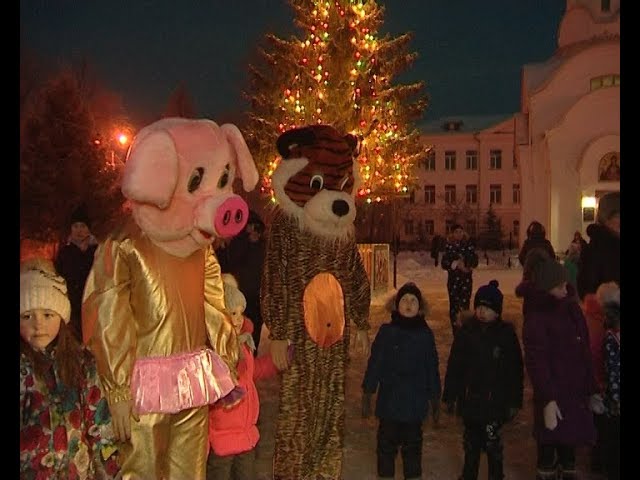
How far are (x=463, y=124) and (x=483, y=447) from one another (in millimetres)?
37905

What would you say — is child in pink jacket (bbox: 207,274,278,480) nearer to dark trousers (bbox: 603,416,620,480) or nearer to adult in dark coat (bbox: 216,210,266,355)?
dark trousers (bbox: 603,416,620,480)

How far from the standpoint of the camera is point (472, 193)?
38.0 m

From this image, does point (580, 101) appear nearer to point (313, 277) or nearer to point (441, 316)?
point (441, 316)

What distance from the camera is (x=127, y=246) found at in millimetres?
3508

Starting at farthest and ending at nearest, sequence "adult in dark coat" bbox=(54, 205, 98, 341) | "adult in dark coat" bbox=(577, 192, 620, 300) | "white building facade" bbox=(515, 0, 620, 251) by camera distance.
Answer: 1. "white building facade" bbox=(515, 0, 620, 251)
2. "adult in dark coat" bbox=(54, 205, 98, 341)
3. "adult in dark coat" bbox=(577, 192, 620, 300)

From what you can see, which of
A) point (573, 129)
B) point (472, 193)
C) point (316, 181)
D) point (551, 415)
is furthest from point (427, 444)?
point (472, 193)

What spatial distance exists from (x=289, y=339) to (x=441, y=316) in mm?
8558

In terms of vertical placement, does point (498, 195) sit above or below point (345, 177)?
above

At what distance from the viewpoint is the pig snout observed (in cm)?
354

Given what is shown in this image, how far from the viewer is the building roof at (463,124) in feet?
131

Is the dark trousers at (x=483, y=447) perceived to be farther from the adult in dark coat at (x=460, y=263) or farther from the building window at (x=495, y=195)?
the building window at (x=495, y=195)

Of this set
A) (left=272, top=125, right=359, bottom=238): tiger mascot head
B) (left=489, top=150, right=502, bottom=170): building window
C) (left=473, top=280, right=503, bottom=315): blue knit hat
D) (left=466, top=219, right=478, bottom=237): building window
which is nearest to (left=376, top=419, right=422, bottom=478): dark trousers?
(left=473, top=280, right=503, bottom=315): blue knit hat

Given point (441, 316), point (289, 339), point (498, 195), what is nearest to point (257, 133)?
point (441, 316)

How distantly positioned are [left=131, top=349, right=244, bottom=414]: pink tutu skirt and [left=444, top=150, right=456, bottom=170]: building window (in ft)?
114
